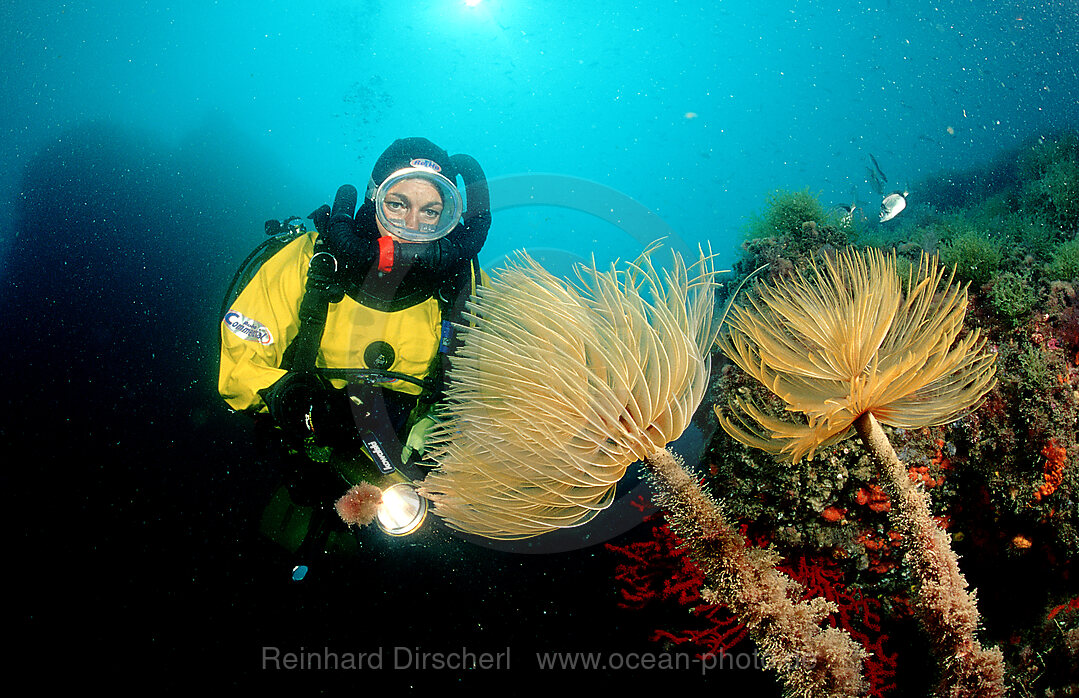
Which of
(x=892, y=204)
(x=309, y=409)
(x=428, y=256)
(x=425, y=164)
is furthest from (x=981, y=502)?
(x=892, y=204)

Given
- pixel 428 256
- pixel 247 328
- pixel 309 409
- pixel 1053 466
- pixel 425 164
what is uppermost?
pixel 425 164

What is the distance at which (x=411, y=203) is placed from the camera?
4.12 meters

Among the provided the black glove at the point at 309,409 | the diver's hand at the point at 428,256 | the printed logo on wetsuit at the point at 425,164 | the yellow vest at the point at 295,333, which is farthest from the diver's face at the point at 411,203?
the black glove at the point at 309,409

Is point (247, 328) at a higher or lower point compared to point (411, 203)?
lower

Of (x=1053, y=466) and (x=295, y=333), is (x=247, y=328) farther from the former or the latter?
(x=1053, y=466)

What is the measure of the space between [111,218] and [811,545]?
79.6 feet

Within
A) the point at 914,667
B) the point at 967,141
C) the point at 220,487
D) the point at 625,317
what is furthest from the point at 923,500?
the point at 967,141

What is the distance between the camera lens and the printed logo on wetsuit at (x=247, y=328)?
3.53m

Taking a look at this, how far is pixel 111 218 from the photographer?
690 inches

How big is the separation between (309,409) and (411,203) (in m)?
2.02

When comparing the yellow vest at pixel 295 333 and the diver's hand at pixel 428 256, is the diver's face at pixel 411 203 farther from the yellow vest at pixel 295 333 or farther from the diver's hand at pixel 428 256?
the yellow vest at pixel 295 333

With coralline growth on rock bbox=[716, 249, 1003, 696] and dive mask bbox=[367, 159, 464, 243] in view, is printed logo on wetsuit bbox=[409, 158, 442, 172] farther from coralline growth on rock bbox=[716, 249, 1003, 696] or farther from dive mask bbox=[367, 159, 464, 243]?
coralline growth on rock bbox=[716, 249, 1003, 696]

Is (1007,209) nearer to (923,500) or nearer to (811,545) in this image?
(811,545)

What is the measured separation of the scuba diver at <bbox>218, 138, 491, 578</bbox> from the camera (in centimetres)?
348
